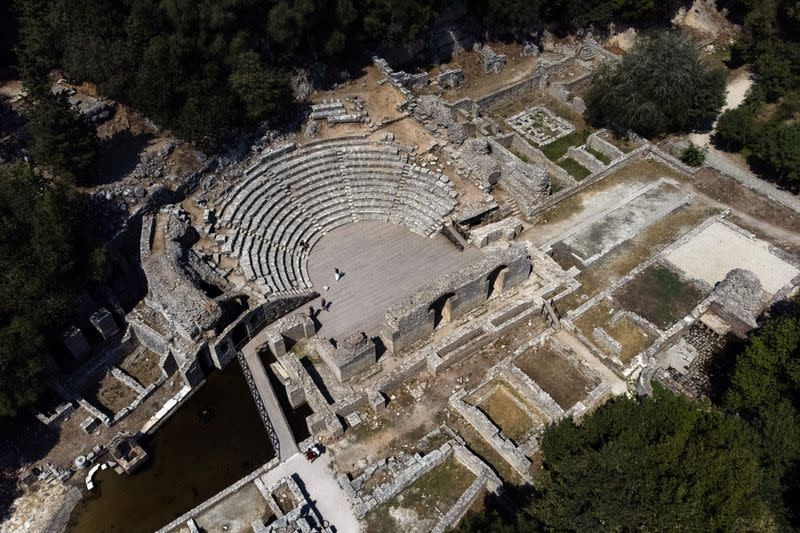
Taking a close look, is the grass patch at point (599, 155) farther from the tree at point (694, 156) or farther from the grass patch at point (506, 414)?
the grass patch at point (506, 414)

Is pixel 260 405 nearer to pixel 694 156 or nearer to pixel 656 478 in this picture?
pixel 656 478

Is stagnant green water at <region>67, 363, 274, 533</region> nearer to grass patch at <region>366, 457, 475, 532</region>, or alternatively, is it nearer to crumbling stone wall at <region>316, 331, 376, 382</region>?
crumbling stone wall at <region>316, 331, 376, 382</region>

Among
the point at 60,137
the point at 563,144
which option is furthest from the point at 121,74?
the point at 563,144

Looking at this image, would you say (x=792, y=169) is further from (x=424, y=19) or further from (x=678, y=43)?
(x=424, y=19)

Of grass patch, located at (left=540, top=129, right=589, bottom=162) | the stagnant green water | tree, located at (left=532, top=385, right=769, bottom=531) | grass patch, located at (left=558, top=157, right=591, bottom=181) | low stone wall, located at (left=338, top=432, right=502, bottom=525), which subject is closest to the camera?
tree, located at (left=532, top=385, right=769, bottom=531)

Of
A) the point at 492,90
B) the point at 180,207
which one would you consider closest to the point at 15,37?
the point at 180,207

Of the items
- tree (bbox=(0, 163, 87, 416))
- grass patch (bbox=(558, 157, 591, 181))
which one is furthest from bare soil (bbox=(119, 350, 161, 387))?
grass patch (bbox=(558, 157, 591, 181))

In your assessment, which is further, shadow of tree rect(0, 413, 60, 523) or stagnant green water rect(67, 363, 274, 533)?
shadow of tree rect(0, 413, 60, 523)
